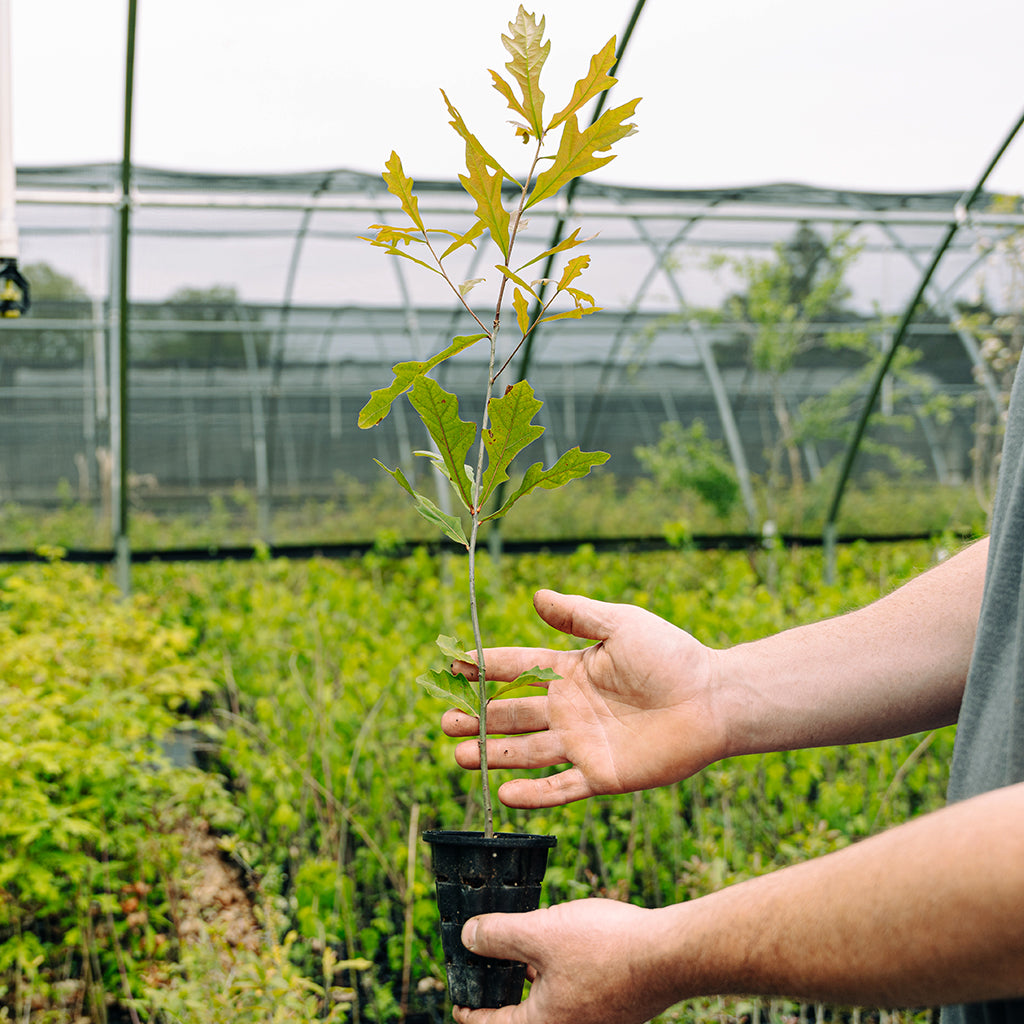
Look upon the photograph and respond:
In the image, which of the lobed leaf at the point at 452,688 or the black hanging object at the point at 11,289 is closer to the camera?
the lobed leaf at the point at 452,688

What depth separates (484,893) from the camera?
1.02 metres

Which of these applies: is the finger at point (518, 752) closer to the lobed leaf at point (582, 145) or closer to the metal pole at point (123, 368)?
the lobed leaf at point (582, 145)

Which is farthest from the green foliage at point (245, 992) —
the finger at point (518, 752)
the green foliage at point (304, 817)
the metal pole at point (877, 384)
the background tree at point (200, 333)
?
the metal pole at point (877, 384)

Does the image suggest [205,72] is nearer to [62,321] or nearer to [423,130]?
[423,130]

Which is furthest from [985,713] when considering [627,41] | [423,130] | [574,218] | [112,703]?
[423,130]

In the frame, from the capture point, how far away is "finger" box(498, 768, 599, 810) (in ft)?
3.73

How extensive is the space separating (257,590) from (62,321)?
2.38m

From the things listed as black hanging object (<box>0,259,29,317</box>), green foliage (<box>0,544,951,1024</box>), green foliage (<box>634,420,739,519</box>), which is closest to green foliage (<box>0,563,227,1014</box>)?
green foliage (<box>0,544,951,1024</box>)

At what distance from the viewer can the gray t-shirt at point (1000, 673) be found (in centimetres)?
85

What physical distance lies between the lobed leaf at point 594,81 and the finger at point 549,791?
0.73 meters

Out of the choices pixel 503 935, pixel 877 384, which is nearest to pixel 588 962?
pixel 503 935

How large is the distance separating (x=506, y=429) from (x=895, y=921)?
24.1 inches

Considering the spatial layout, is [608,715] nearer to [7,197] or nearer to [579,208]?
[7,197]

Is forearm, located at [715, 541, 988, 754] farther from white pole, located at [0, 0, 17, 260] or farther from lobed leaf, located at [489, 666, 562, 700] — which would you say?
white pole, located at [0, 0, 17, 260]
